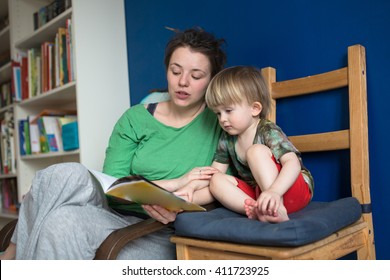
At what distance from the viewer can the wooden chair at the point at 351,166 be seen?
86 centimetres

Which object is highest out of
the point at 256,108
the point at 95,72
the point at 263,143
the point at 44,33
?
the point at 44,33

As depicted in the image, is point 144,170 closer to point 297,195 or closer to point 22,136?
point 297,195

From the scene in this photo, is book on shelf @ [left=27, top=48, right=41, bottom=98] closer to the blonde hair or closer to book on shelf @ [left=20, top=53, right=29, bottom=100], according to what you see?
book on shelf @ [left=20, top=53, right=29, bottom=100]

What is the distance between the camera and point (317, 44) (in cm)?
132

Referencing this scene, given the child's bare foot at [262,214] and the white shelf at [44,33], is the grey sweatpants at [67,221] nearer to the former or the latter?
the child's bare foot at [262,214]

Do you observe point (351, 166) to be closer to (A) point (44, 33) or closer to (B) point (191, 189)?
(B) point (191, 189)

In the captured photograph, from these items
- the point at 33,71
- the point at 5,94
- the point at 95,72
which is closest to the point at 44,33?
the point at 33,71

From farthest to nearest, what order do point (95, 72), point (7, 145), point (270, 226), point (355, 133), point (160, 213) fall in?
point (7, 145) → point (95, 72) → point (355, 133) → point (160, 213) → point (270, 226)

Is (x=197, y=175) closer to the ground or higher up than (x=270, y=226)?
higher up

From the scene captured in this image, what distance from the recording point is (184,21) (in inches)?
70.1

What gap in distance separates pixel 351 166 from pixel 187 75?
587mm

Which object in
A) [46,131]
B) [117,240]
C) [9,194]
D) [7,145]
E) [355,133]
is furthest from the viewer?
[9,194]

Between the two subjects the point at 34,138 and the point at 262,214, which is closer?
Answer: the point at 262,214

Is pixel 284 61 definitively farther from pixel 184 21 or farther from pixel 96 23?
pixel 96 23
